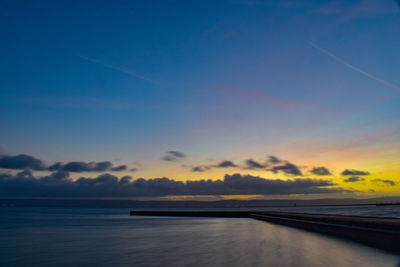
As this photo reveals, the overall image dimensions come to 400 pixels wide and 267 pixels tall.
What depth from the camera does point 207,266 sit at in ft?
33.1

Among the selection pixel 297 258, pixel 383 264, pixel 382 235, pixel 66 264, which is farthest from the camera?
pixel 382 235

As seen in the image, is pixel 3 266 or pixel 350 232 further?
pixel 350 232

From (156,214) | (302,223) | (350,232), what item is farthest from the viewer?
(156,214)

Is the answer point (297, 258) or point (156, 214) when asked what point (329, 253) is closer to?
point (297, 258)

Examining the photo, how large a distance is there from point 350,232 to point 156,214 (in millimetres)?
92321

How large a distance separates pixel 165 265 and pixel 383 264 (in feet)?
24.2

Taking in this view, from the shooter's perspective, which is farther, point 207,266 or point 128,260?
point 128,260

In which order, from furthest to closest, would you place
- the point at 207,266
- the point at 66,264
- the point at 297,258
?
the point at 66,264
the point at 297,258
the point at 207,266

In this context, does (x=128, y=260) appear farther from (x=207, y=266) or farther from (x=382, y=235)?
(x=382, y=235)

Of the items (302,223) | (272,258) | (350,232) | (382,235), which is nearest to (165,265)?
(272,258)

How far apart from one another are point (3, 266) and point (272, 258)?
11.1 meters

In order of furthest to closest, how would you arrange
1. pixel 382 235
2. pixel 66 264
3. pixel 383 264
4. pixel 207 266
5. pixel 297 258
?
pixel 382 235 < pixel 66 264 < pixel 297 258 < pixel 207 266 < pixel 383 264

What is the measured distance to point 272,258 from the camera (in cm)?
1111

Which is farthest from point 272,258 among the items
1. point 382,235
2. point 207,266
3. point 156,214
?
point 156,214
